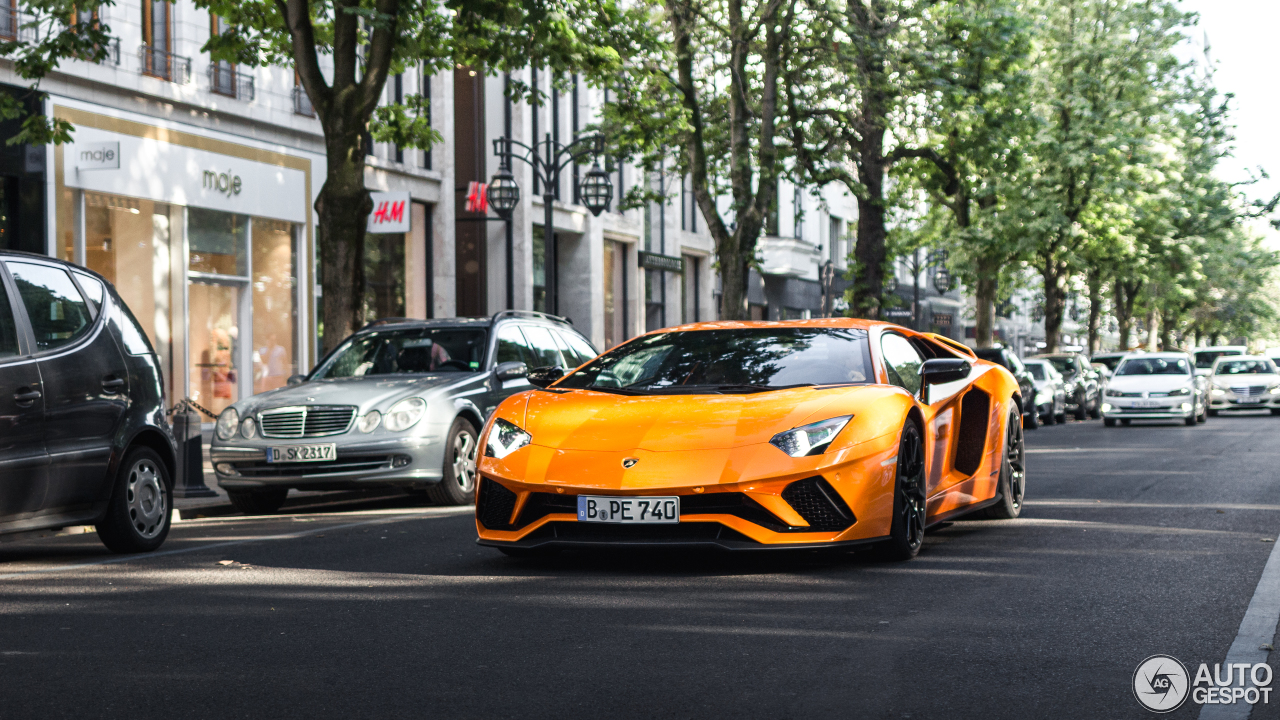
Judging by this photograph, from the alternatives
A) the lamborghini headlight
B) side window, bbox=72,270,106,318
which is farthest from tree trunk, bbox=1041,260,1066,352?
the lamborghini headlight

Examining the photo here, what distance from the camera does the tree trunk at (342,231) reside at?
50.9 feet

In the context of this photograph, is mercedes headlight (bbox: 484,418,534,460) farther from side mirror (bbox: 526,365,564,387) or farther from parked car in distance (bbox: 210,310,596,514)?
parked car in distance (bbox: 210,310,596,514)

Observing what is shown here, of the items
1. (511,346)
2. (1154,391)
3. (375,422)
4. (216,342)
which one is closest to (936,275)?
(1154,391)

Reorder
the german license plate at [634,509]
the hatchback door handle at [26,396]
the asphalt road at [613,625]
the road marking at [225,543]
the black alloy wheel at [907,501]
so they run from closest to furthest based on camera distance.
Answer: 1. the asphalt road at [613,625]
2. the german license plate at [634,509]
3. the black alloy wheel at [907,501]
4. the hatchback door handle at [26,396]
5. the road marking at [225,543]

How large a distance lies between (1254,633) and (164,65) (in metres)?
19.0

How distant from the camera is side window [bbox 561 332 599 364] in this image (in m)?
15.5

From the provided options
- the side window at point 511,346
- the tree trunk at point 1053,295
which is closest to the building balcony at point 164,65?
the side window at point 511,346

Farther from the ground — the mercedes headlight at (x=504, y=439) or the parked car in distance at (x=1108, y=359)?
the mercedes headlight at (x=504, y=439)

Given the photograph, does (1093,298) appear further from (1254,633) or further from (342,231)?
(1254,633)

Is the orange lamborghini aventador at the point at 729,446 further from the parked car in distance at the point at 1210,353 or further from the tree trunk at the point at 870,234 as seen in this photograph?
the parked car in distance at the point at 1210,353

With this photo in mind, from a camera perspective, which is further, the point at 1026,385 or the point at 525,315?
the point at 1026,385

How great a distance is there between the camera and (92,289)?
362 inches

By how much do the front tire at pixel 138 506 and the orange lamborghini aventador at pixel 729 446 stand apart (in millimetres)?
2419

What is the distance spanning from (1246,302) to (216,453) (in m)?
80.9
